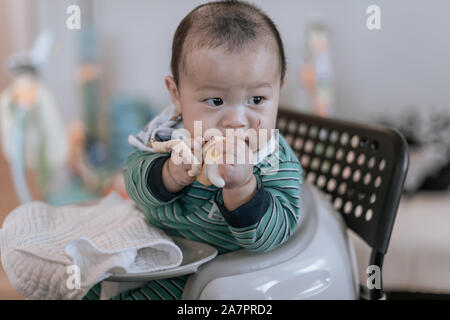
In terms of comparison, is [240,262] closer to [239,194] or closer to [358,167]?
[239,194]

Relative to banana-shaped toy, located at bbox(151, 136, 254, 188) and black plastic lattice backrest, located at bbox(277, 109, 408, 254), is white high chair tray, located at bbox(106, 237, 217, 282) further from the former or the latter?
black plastic lattice backrest, located at bbox(277, 109, 408, 254)

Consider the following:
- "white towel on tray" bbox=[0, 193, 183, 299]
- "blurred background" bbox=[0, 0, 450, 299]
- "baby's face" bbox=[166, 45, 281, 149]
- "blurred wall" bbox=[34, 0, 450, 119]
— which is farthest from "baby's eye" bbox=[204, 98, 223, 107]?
"blurred wall" bbox=[34, 0, 450, 119]

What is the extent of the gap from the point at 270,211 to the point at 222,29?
0.16m

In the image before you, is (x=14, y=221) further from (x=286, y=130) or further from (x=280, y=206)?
(x=286, y=130)

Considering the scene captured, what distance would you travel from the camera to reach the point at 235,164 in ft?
1.22

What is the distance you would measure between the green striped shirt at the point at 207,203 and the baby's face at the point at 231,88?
0.06 meters

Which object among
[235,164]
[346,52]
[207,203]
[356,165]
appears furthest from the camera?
[346,52]

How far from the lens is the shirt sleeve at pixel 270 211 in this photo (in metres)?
0.41

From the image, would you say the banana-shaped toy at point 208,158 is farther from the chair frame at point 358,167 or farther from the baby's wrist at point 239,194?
the chair frame at point 358,167

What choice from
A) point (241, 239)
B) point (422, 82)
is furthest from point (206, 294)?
point (422, 82)

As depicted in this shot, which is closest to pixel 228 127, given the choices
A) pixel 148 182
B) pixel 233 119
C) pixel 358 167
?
pixel 233 119

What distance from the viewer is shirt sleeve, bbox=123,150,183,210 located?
0.46m

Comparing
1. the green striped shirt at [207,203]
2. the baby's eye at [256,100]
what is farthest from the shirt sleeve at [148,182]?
the baby's eye at [256,100]
